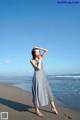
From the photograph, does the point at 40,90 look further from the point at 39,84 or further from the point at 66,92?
the point at 66,92

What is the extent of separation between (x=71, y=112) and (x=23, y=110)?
5.50ft

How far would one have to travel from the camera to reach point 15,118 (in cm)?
615

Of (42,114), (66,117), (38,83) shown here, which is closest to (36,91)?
(38,83)

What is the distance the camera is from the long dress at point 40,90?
20.7 feet

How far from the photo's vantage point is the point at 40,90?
636cm

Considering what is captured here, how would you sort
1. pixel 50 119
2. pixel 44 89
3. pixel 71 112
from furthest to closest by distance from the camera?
pixel 71 112, pixel 44 89, pixel 50 119

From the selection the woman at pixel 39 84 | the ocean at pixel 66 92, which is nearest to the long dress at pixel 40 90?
the woman at pixel 39 84

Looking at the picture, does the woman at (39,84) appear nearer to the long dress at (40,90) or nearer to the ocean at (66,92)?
the long dress at (40,90)

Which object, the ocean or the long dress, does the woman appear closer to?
the long dress

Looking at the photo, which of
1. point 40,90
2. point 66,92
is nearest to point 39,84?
point 40,90

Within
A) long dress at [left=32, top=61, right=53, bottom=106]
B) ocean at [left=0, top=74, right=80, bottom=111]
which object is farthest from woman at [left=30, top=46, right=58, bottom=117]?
ocean at [left=0, top=74, right=80, bottom=111]

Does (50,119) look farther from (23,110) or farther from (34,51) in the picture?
(34,51)

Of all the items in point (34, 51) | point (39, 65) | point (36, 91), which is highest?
point (34, 51)

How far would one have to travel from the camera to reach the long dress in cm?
631
